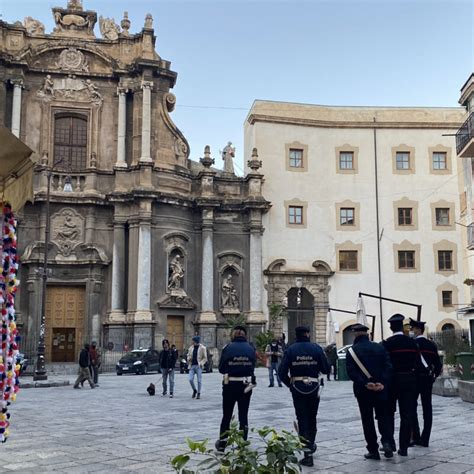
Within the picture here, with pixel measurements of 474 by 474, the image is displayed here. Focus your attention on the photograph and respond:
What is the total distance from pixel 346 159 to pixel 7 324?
110ft

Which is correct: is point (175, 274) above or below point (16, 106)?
below

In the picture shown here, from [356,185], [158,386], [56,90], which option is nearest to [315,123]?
[356,185]

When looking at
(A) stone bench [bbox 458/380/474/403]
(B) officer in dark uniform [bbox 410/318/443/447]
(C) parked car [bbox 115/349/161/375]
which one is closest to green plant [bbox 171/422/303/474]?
(B) officer in dark uniform [bbox 410/318/443/447]

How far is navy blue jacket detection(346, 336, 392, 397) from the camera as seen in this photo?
8172mm

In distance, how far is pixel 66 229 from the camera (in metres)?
34.0

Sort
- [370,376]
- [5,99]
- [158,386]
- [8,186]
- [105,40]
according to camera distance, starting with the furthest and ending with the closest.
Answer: [105,40] < [5,99] < [158,386] < [370,376] < [8,186]

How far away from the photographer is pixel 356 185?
38.2 m

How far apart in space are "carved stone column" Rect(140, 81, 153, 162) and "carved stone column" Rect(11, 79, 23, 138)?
20.5 ft

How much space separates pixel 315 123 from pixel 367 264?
8.64 metres

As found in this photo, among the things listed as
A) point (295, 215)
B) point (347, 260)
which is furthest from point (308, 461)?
point (347, 260)

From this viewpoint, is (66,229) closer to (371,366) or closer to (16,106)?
(16,106)

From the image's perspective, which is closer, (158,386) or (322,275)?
(158,386)

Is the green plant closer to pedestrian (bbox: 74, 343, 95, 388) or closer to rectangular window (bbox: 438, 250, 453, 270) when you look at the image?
pedestrian (bbox: 74, 343, 95, 388)

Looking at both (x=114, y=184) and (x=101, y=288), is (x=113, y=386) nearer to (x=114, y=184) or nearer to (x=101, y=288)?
(x=101, y=288)
